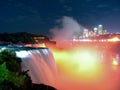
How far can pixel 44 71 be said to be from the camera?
27203 mm

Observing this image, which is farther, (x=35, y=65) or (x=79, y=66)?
(x=79, y=66)

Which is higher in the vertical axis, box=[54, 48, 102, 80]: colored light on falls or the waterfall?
the waterfall

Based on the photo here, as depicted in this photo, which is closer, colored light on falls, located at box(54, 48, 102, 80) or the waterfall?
the waterfall

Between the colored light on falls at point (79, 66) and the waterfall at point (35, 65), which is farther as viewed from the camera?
the colored light on falls at point (79, 66)


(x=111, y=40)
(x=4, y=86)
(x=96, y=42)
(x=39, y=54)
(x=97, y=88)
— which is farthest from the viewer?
(x=96, y=42)

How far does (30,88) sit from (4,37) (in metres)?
60.8

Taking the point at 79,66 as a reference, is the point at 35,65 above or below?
above

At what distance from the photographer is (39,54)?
2933 cm

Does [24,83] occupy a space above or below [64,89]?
above

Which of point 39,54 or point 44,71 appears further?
point 39,54

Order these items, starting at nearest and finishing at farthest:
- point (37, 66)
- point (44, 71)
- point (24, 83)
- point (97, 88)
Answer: point (24, 83)
point (37, 66)
point (44, 71)
point (97, 88)

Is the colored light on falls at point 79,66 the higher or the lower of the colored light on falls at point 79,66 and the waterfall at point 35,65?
the lower

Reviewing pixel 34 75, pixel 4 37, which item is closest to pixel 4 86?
pixel 34 75

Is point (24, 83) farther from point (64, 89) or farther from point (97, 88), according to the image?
point (97, 88)
